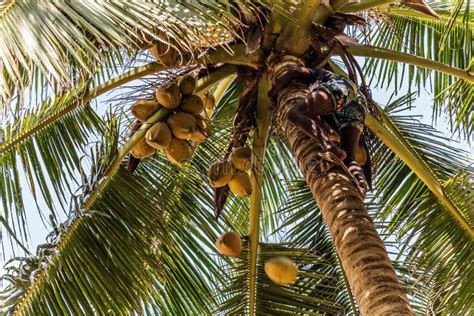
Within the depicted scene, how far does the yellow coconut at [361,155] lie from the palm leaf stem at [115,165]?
0.87 meters

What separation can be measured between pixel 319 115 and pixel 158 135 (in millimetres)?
819

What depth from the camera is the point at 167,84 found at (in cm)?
376

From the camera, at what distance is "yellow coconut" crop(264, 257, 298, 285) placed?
154 inches

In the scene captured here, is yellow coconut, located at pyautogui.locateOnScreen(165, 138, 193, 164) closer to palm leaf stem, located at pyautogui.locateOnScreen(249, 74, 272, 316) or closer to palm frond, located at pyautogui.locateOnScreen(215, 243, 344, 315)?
palm leaf stem, located at pyautogui.locateOnScreen(249, 74, 272, 316)

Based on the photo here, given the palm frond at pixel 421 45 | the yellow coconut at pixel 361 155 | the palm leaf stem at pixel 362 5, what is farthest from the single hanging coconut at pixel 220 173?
the palm frond at pixel 421 45

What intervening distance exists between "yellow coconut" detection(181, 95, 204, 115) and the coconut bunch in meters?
0.28

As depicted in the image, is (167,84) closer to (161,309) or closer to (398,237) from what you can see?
(161,309)

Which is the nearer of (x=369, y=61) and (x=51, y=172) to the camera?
(x=51, y=172)

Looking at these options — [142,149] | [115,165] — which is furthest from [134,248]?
[142,149]

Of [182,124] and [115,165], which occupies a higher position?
[115,165]

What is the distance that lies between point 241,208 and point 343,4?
2049mm

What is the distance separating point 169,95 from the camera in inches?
145

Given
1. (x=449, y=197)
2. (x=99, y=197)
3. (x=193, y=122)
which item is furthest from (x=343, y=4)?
(x=99, y=197)

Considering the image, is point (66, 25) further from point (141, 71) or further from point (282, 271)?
point (282, 271)
